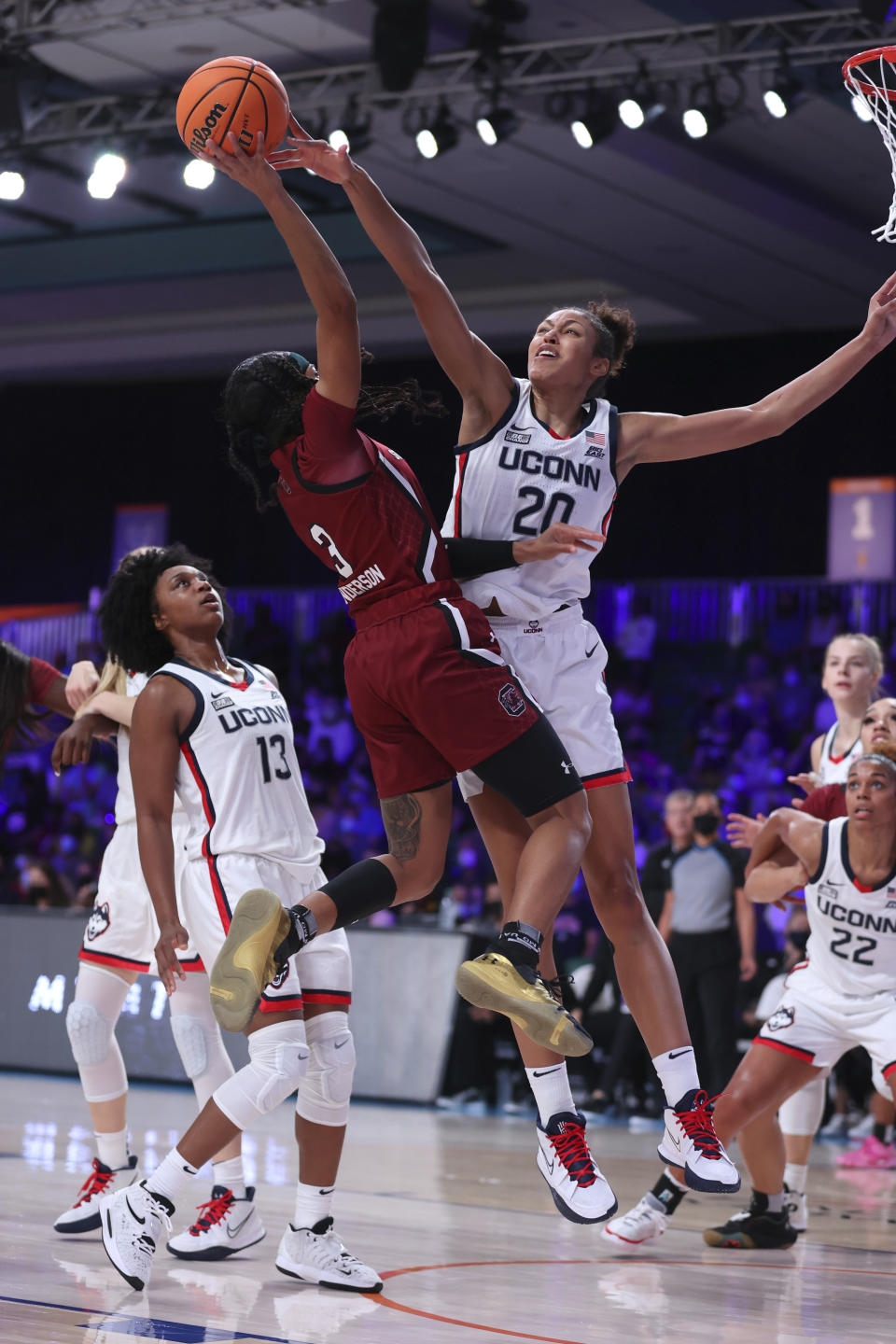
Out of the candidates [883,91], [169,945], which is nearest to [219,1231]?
[169,945]

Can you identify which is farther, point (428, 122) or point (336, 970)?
point (428, 122)

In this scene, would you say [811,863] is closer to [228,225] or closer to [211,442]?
[228,225]

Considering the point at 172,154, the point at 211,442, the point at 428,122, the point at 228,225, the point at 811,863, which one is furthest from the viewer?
the point at 211,442

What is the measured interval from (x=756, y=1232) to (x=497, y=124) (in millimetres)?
7196

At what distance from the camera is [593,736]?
444cm

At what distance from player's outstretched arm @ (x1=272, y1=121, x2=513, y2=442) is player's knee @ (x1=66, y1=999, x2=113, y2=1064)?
2.42 m

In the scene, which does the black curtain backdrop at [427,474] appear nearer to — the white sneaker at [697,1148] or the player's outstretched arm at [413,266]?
the player's outstretched arm at [413,266]

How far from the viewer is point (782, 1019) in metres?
5.89

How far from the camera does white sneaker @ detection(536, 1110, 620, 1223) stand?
418 centimetres

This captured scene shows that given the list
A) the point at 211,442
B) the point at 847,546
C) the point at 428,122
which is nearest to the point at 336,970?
the point at 428,122

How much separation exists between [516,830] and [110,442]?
48.3ft

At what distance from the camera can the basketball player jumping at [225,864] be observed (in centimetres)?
452

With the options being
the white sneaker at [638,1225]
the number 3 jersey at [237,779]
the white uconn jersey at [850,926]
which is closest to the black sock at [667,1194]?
the white sneaker at [638,1225]

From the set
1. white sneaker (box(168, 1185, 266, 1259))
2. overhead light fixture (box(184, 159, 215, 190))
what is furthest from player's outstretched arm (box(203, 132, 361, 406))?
overhead light fixture (box(184, 159, 215, 190))
